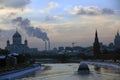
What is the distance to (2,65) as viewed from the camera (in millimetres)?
107312

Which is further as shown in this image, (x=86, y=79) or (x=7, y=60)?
(x=7, y=60)

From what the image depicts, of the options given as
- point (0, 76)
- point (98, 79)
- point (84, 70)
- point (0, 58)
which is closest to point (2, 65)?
point (0, 58)

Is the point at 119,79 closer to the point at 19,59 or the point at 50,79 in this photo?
the point at 50,79

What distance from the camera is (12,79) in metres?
79.1

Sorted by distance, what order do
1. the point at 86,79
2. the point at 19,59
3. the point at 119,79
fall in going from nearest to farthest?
the point at 119,79 → the point at 86,79 → the point at 19,59

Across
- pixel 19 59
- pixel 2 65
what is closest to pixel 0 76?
pixel 2 65

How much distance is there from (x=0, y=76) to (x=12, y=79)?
3772 mm

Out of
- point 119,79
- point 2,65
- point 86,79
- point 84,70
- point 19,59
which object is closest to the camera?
point 119,79

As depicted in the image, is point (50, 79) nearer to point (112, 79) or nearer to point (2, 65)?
point (112, 79)

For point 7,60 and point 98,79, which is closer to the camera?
point 98,79

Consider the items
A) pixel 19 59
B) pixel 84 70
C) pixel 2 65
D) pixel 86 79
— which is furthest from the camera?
pixel 19 59

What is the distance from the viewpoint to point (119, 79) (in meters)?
71.9

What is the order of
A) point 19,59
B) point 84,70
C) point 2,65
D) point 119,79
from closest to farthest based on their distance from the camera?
point 119,79
point 2,65
point 84,70
point 19,59

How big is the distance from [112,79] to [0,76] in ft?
69.6
